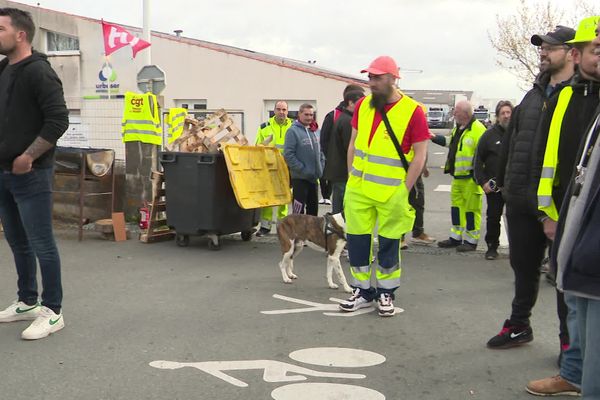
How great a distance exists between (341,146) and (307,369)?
3.85 m

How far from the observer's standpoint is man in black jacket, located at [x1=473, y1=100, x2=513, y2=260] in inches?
288

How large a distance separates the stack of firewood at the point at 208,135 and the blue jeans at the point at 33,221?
143 inches

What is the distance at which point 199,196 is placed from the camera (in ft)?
25.7

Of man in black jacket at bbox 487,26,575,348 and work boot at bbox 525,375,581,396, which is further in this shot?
man in black jacket at bbox 487,26,575,348

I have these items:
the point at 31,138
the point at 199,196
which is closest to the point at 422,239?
the point at 199,196

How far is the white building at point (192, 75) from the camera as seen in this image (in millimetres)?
→ 21047

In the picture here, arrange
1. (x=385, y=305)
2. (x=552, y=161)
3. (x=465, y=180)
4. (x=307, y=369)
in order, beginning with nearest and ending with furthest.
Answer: (x=552, y=161) < (x=307, y=369) < (x=385, y=305) < (x=465, y=180)

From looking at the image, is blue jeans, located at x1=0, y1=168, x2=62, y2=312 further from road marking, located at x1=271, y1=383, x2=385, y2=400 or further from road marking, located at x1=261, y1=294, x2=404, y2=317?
road marking, located at x1=271, y1=383, x2=385, y2=400

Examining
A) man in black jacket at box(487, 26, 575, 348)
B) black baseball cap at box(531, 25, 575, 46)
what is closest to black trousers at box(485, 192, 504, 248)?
man in black jacket at box(487, 26, 575, 348)

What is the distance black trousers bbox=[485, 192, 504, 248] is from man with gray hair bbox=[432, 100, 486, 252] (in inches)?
13.7

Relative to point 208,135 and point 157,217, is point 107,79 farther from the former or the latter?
point 208,135

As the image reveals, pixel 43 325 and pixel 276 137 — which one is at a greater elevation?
pixel 276 137

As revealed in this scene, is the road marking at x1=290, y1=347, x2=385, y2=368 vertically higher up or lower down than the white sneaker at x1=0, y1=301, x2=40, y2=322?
lower down

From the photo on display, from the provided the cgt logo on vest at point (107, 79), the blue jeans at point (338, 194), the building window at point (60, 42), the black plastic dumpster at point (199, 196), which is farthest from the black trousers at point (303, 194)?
the building window at point (60, 42)
